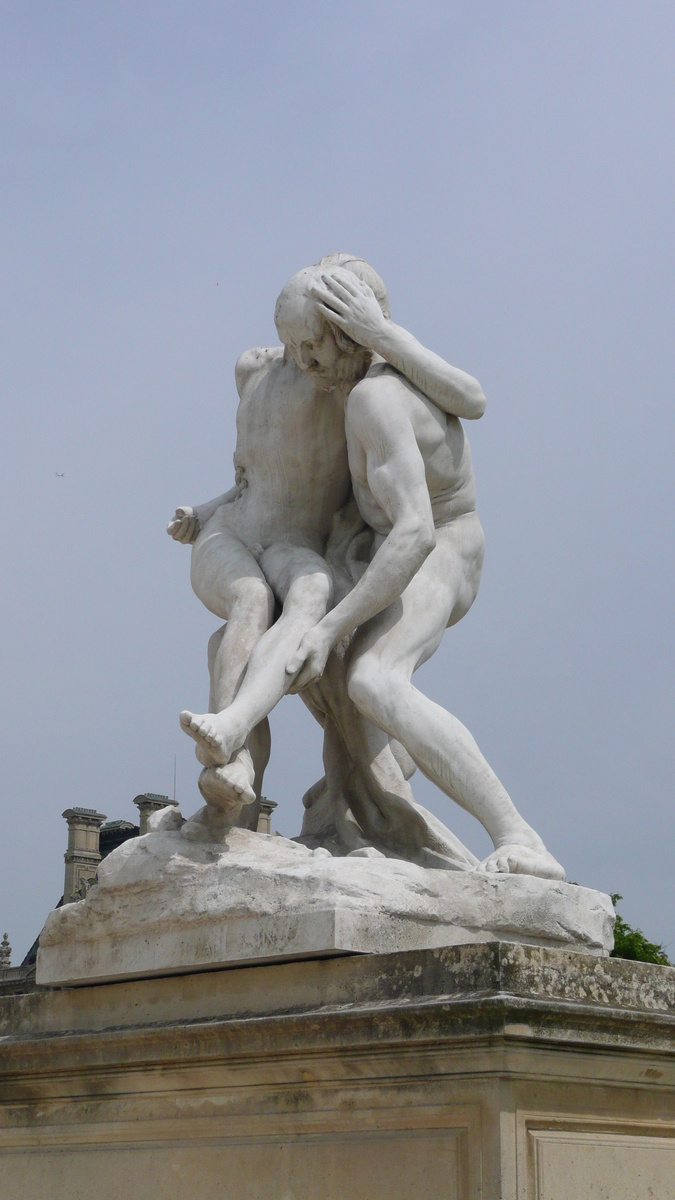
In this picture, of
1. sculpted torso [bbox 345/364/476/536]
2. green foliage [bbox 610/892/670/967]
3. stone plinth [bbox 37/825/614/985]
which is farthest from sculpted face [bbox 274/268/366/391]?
green foliage [bbox 610/892/670/967]

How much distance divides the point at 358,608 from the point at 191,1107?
183 centimetres

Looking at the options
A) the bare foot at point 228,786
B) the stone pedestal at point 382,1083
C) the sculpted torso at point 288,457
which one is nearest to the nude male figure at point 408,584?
the sculpted torso at point 288,457

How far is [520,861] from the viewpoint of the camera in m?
5.30

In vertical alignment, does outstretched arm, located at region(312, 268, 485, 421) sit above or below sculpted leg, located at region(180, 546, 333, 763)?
above

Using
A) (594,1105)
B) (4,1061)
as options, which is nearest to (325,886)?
(594,1105)

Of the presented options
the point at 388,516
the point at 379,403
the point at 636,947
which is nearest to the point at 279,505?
the point at 388,516

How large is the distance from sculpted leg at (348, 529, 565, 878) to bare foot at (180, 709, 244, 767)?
1.94ft

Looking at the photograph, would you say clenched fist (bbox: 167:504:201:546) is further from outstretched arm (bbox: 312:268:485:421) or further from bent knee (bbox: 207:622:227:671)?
outstretched arm (bbox: 312:268:485:421)

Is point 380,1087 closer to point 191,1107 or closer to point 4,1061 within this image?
point 191,1107

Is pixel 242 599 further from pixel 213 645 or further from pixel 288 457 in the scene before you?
pixel 288 457

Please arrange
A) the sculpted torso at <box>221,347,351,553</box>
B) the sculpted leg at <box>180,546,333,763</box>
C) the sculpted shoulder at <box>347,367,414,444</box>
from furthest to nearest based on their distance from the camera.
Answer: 1. the sculpted torso at <box>221,347,351,553</box>
2. the sculpted shoulder at <box>347,367,414,444</box>
3. the sculpted leg at <box>180,546,333,763</box>

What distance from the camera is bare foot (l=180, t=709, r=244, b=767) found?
17.0 feet

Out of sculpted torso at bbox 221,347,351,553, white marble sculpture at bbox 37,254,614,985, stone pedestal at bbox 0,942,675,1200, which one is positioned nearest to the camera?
stone pedestal at bbox 0,942,675,1200

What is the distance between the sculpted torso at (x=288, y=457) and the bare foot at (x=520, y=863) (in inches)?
61.6
